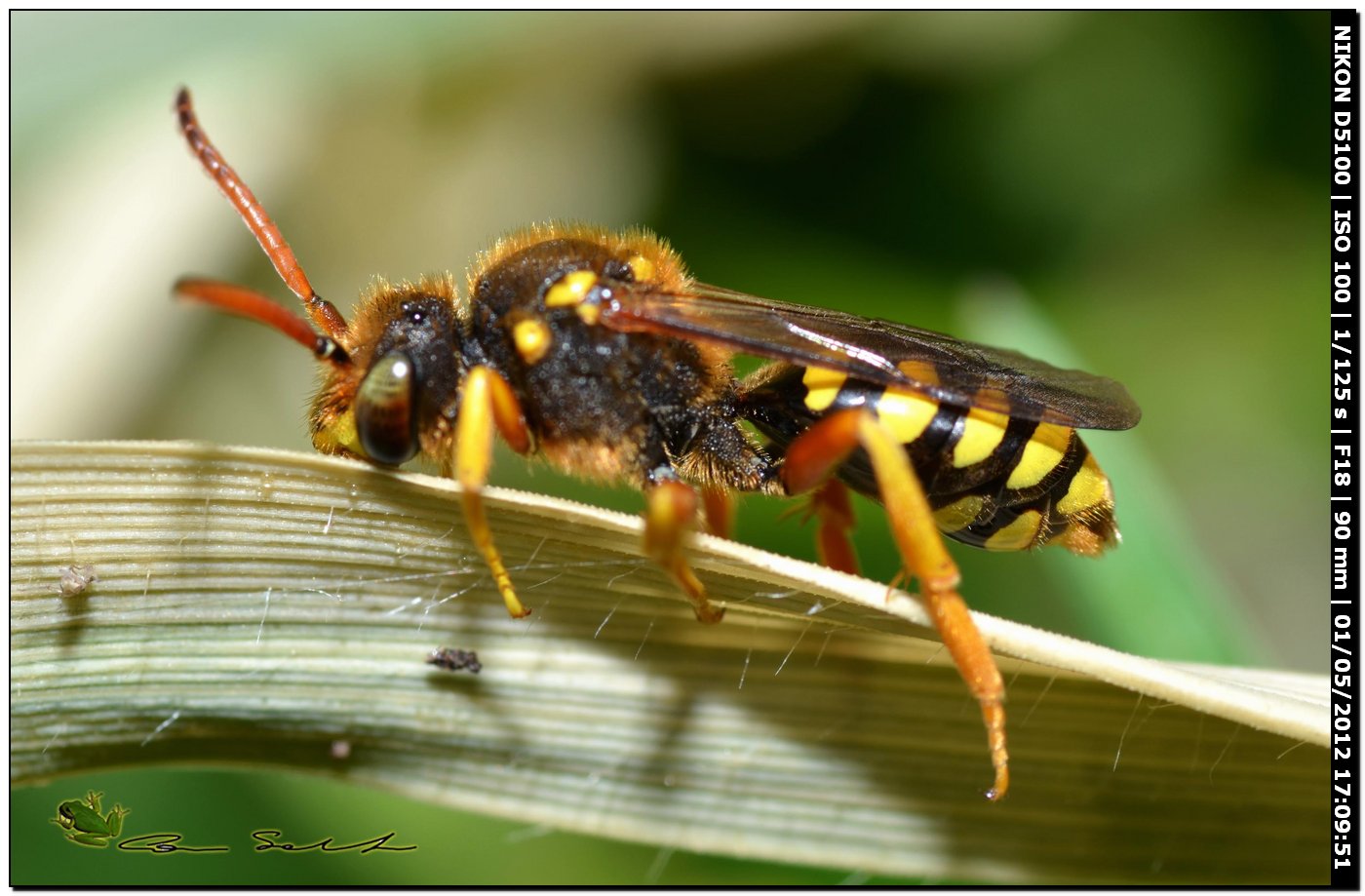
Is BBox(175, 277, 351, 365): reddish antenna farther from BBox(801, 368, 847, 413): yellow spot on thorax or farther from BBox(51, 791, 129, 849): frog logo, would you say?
BBox(801, 368, 847, 413): yellow spot on thorax

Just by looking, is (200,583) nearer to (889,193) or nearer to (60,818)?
(60,818)

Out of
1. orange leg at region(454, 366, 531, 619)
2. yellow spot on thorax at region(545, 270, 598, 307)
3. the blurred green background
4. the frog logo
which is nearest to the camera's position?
orange leg at region(454, 366, 531, 619)

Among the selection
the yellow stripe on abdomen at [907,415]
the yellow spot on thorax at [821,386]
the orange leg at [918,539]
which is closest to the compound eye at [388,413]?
the orange leg at [918,539]

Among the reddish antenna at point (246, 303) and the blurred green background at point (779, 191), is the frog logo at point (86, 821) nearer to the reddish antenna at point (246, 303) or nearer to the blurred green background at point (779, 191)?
the reddish antenna at point (246, 303)

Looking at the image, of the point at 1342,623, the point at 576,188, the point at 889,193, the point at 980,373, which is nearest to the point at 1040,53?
the point at 889,193

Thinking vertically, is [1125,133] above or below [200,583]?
above

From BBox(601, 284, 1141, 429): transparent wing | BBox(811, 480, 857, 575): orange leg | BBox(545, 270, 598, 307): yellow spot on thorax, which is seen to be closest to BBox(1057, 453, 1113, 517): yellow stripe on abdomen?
BBox(601, 284, 1141, 429): transparent wing

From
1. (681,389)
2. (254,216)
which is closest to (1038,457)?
(681,389)
